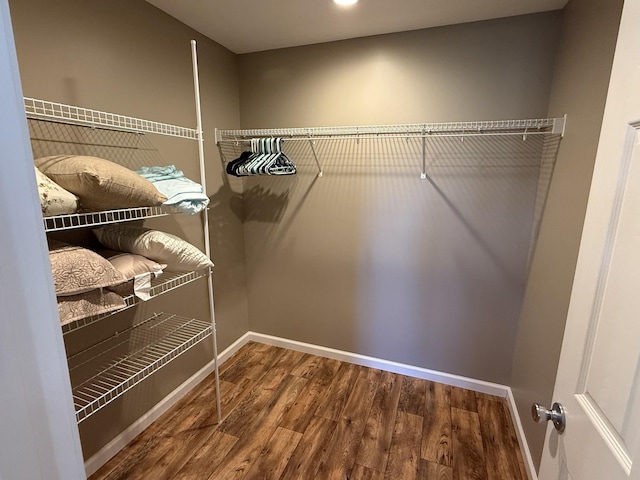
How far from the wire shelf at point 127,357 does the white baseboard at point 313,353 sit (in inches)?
12.8

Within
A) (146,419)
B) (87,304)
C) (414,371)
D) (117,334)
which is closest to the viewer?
(87,304)

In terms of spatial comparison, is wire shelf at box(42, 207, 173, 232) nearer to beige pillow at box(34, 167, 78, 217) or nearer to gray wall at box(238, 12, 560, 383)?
beige pillow at box(34, 167, 78, 217)

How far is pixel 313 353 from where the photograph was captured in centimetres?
271

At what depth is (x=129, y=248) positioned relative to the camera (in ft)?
4.80

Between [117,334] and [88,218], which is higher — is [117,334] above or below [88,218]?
below

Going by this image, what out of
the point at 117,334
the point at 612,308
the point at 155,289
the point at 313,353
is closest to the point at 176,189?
the point at 155,289

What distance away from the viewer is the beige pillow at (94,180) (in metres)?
A: 1.11

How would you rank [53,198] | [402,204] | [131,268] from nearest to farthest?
[53,198]
[131,268]
[402,204]

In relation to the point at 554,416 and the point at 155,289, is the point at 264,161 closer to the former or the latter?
the point at 155,289

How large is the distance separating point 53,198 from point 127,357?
1.04m

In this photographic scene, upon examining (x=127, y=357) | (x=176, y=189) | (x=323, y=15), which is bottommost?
(x=127, y=357)

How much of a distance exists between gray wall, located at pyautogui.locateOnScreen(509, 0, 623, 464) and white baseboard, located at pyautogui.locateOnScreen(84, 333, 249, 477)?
6.81 ft

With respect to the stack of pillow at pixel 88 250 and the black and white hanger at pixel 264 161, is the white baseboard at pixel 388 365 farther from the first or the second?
the stack of pillow at pixel 88 250

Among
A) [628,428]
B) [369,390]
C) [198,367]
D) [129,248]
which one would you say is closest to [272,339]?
[198,367]
